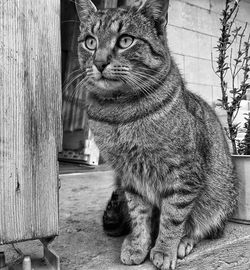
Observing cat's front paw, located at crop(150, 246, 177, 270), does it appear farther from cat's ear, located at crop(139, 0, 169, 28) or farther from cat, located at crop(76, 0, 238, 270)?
cat's ear, located at crop(139, 0, 169, 28)

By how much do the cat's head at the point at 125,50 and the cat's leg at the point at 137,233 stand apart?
1.73 ft

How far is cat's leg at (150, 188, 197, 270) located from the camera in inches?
55.5

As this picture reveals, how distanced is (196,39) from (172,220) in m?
3.15

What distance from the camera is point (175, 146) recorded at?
136cm

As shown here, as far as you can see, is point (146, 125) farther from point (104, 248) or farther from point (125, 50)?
point (104, 248)

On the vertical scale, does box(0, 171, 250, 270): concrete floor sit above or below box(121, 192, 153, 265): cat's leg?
below

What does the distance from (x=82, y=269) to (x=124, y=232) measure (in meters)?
0.48

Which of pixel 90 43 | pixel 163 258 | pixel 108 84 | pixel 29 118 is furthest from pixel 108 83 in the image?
pixel 163 258

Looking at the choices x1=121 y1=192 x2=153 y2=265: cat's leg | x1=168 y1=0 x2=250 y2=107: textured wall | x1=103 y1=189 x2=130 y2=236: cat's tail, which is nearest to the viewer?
x1=121 y1=192 x2=153 y2=265: cat's leg

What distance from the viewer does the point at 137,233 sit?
151 centimetres

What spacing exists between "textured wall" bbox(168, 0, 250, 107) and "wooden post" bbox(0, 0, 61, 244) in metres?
2.87

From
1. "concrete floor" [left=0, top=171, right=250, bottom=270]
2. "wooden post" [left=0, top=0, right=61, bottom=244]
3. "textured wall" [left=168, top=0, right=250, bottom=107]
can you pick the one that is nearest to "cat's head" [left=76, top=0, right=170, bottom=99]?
"wooden post" [left=0, top=0, right=61, bottom=244]

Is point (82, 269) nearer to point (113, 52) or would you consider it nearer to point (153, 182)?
point (153, 182)

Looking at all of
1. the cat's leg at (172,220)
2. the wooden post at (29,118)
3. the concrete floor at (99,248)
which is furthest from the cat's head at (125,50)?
the concrete floor at (99,248)
